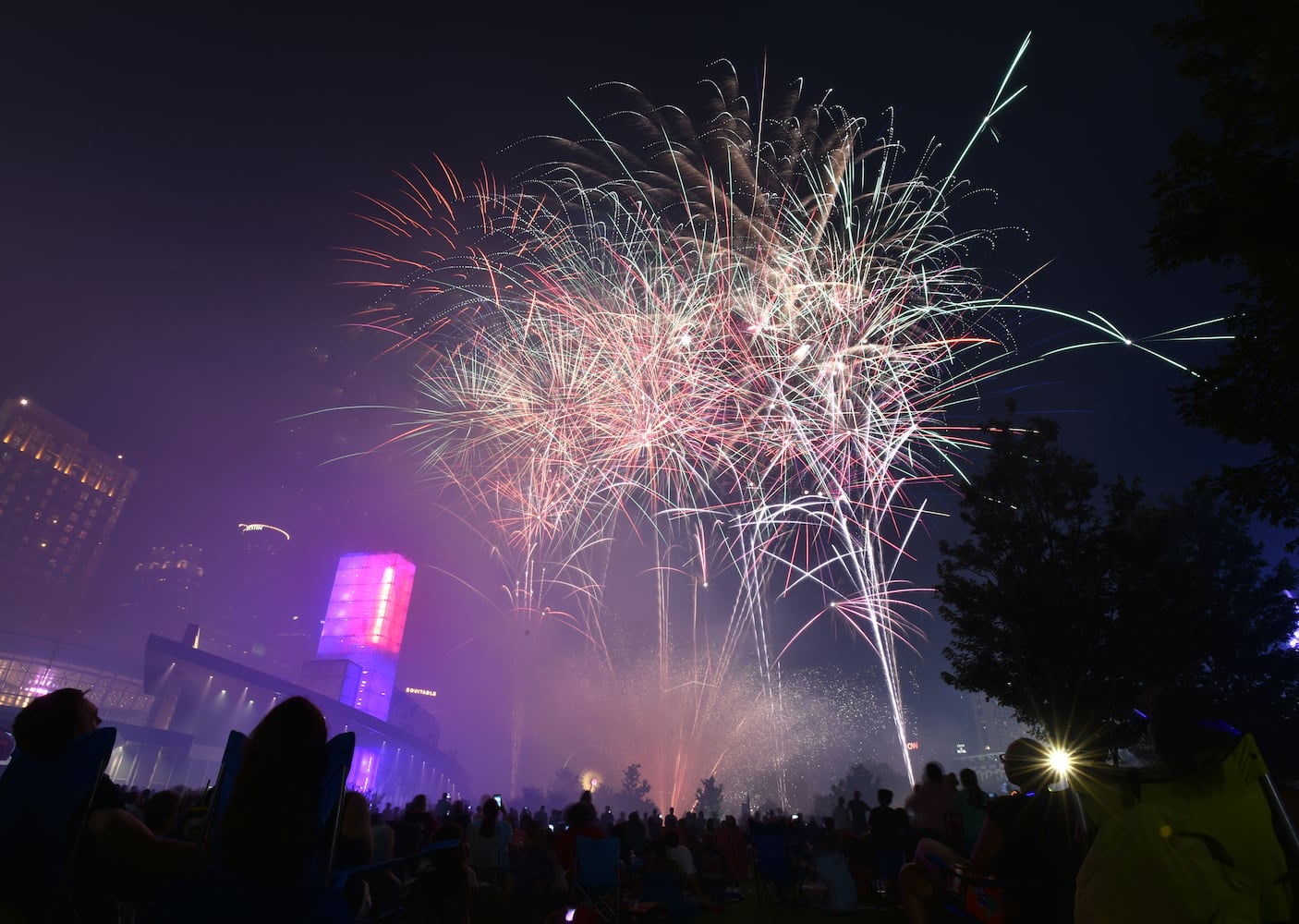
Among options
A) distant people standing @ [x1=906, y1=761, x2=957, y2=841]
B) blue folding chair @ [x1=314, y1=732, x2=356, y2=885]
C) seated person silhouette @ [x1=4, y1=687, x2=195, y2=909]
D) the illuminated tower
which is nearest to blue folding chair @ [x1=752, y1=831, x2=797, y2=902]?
distant people standing @ [x1=906, y1=761, x2=957, y2=841]

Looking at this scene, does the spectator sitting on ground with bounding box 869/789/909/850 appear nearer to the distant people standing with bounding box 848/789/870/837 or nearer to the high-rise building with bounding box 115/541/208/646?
the distant people standing with bounding box 848/789/870/837

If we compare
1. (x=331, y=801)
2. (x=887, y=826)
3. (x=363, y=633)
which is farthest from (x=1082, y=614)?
(x=363, y=633)

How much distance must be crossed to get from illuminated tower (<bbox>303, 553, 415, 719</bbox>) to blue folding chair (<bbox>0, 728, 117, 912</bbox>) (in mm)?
110355

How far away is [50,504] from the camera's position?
105938 mm

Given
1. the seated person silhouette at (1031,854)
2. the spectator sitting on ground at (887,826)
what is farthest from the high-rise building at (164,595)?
the seated person silhouette at (1031,854)

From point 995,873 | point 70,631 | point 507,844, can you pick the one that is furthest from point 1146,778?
point 70,631

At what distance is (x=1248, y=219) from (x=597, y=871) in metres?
10.4

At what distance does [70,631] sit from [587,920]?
493 ft

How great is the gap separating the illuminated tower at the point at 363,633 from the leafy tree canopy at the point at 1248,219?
112316 millimetres

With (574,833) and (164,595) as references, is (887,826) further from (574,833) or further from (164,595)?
(164,595)

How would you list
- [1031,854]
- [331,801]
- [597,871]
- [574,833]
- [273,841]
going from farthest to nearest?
1. [574,833]
2. [597,871]
3. [1031,854]
4. [331,801]
5. [273,841]

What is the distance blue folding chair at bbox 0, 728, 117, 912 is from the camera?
10.9 ft

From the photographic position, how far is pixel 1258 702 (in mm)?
21438

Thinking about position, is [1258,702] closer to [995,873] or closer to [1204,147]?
[1204,147]
